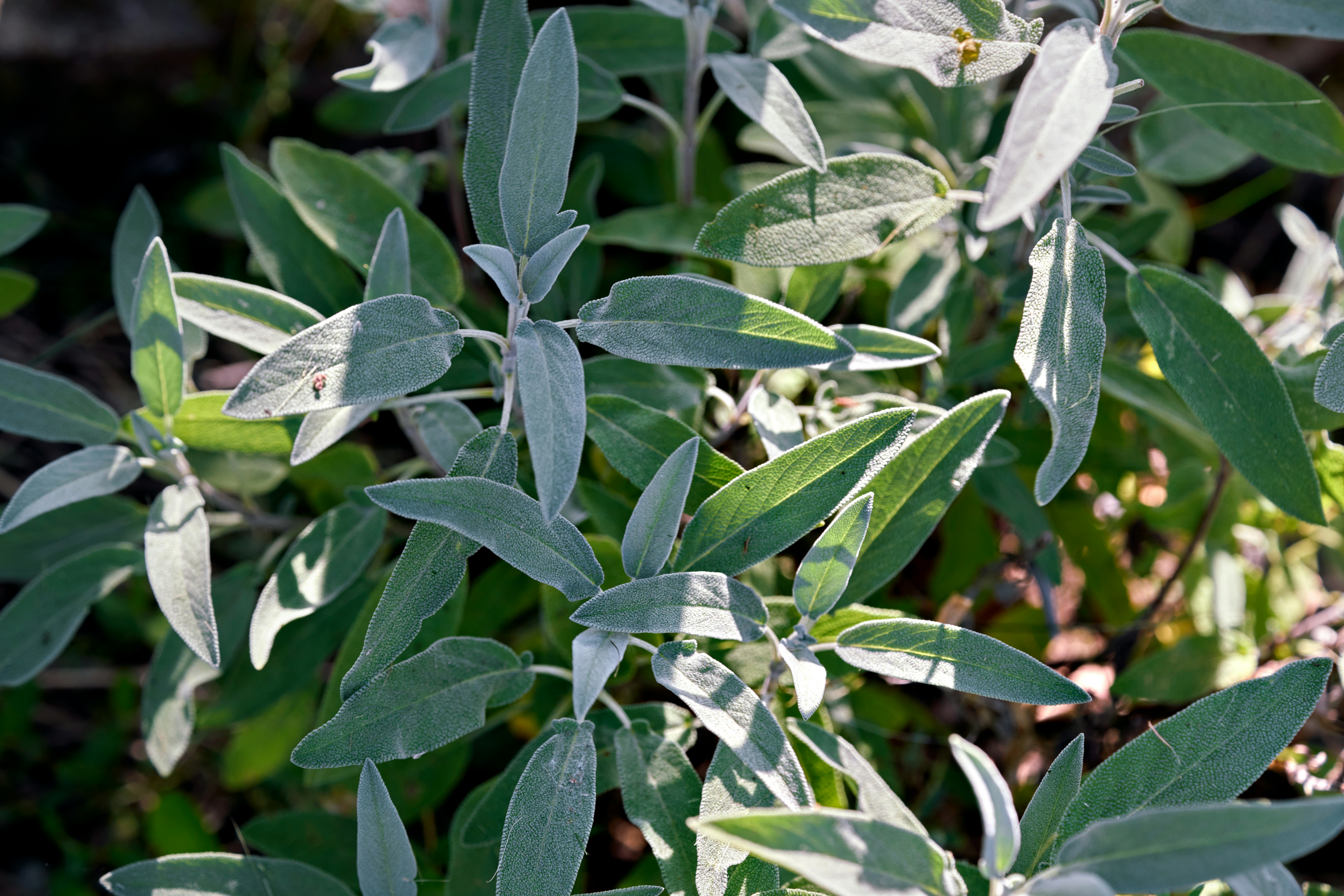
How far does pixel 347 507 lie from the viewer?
115 centimetres

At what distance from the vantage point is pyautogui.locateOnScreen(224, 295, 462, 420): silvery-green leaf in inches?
30.2

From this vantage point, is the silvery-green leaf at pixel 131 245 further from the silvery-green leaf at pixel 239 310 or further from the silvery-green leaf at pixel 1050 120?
the silvery-green leaf at pixel 1050 120

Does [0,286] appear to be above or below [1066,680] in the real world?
below

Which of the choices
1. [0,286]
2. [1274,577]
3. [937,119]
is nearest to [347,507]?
[0,286]

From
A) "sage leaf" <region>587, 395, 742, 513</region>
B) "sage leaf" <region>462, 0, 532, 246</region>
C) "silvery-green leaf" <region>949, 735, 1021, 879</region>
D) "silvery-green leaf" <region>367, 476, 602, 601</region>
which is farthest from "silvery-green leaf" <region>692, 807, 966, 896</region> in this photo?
"sage leaf" <region>462, 0, 532, 246</region>

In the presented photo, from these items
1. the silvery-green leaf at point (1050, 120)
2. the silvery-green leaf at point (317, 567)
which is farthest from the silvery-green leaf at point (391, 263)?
the silvery-green leaf at point (1050, 120)

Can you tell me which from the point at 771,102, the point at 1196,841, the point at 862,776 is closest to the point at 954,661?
the point at 862,776

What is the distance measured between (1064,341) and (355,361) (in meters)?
0.67

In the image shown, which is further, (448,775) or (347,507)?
(448,775)

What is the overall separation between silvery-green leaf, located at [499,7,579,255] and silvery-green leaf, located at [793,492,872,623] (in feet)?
1.34

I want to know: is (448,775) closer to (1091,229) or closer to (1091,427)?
(1091,427)

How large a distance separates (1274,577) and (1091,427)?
0.97 metres

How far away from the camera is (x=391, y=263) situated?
99 centimetres

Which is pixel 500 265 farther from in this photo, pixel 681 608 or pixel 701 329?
pixel 681 608
